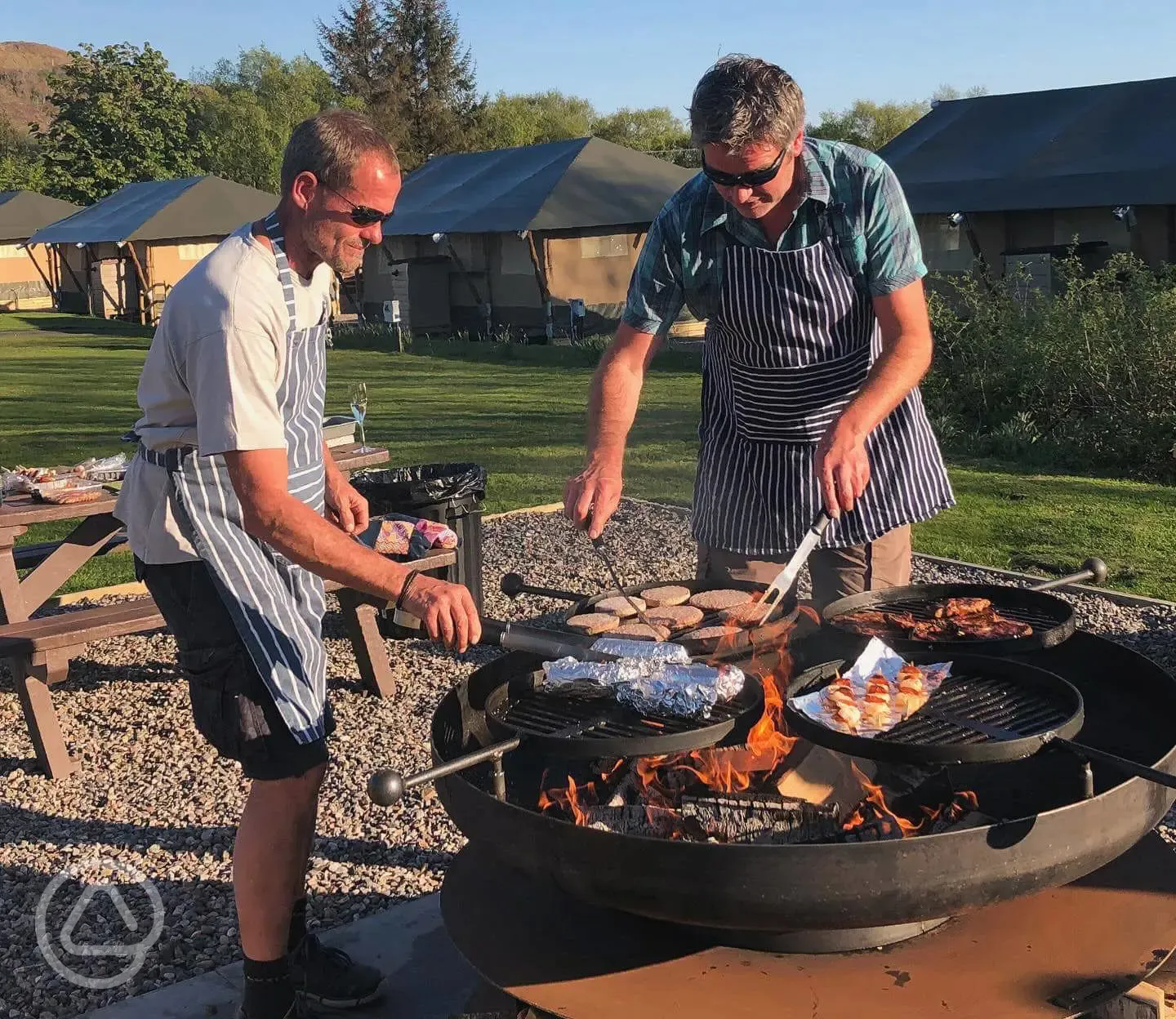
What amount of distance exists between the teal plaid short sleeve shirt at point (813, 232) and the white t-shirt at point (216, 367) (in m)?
1.05

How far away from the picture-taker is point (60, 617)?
A: 5.03 m

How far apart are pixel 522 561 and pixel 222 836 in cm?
353

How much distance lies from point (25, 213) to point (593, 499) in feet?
125

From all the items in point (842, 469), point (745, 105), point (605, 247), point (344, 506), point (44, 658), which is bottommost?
point (44, 658)

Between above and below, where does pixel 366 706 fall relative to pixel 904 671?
below

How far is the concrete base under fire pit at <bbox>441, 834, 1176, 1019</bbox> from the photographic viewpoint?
7.68ft

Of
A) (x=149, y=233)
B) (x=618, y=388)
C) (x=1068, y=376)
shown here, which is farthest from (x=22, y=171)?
(x=618, y=388)

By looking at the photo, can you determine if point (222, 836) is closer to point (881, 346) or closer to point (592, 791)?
point (592, 791)

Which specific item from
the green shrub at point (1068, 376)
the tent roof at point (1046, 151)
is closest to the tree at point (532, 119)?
the tent roof at point (1046, 151)

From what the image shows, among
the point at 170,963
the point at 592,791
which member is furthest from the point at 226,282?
the point at 170,963

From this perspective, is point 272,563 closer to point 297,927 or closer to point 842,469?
point 297,927

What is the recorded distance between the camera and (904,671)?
→ 9.18 ft

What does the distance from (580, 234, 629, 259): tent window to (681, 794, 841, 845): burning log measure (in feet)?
69.7

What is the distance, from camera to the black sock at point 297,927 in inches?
117
